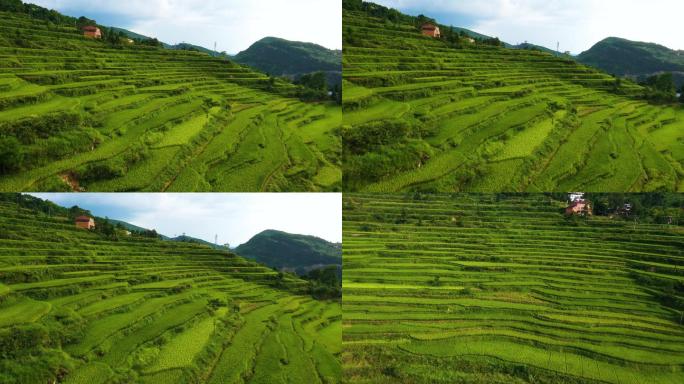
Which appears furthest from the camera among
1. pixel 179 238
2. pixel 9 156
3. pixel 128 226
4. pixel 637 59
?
pixel 179 238

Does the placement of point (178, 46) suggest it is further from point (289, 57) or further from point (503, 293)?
point (503, 293)

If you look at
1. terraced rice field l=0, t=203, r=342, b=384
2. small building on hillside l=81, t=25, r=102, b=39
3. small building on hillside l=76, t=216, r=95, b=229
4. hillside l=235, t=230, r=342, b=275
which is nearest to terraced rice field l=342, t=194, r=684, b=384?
hillside l=235, t=230, r=342, b=275

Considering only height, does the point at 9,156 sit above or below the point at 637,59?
below

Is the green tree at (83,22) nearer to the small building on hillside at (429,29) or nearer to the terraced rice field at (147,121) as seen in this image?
the terraced rice field at (147,121)

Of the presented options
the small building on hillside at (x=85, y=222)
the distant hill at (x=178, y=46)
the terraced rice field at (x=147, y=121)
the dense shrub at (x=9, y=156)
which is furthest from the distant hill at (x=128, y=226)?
the distant hill at (x=178, y=46)

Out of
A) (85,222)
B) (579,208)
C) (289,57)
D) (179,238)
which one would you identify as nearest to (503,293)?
(579,208)

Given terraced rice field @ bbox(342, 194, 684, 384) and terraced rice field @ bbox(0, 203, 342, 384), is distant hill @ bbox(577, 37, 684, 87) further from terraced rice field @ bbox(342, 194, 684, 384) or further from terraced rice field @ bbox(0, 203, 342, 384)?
terraced rice field @ bbox(0, 203, 342, 384)
